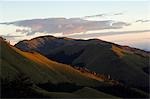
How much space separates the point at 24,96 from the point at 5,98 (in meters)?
10.4

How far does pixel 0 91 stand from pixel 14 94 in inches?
256

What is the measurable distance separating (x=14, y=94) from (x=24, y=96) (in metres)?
4.78

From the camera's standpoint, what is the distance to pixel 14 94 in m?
200

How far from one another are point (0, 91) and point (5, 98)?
8.04 meters

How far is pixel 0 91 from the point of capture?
199 meters

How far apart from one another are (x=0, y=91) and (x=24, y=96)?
11177mm

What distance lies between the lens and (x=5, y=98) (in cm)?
19175

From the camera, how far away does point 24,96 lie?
652ft
